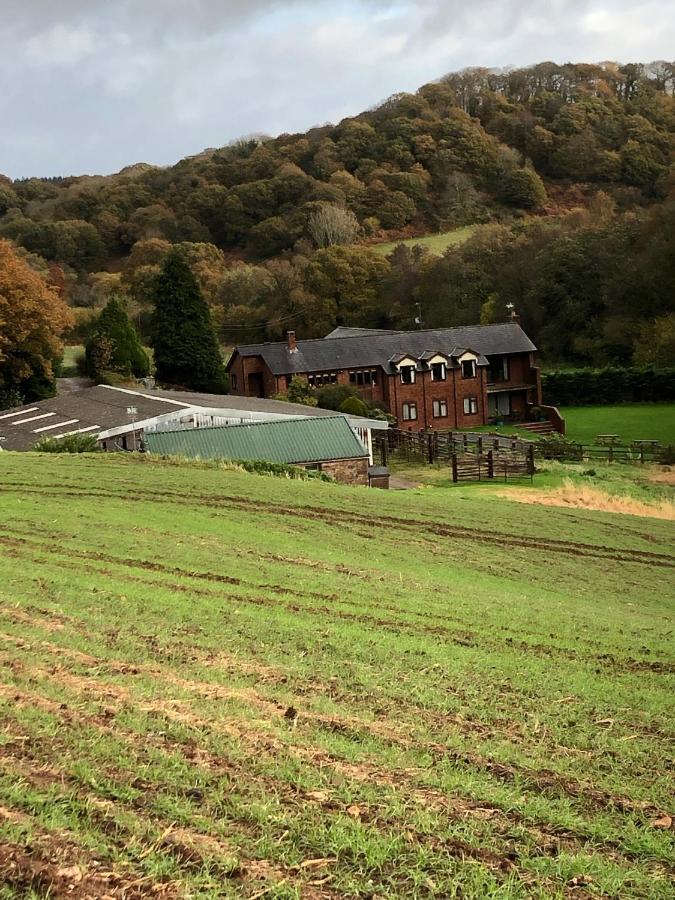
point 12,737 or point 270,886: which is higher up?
point 12,737

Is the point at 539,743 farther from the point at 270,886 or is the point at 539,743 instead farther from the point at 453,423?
the point at 453,423

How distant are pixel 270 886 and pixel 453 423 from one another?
62660 millimetres

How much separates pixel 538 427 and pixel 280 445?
35.7 meters

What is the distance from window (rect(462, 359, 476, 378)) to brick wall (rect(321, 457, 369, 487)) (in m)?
34.9

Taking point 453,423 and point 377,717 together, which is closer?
point 377,717

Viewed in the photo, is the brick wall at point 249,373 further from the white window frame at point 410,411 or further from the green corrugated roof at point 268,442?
the green corrugated roof at point 268,442

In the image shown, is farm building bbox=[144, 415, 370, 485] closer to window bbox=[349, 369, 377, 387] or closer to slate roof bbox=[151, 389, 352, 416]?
slate roof bbox=[151, 389, 352, 416]

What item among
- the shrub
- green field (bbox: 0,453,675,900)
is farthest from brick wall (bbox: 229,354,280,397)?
green field (bbox: 0,453,675,900)

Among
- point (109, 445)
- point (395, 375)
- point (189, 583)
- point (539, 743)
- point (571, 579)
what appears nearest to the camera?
point (539, 743)

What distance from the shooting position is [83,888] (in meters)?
5.62

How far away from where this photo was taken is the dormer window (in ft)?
221

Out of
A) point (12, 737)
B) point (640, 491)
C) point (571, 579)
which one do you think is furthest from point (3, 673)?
point (640, 491)

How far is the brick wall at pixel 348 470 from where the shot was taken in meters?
33.8

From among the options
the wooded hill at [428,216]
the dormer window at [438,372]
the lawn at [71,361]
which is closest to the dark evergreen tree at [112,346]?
the lawn at [71,361]
